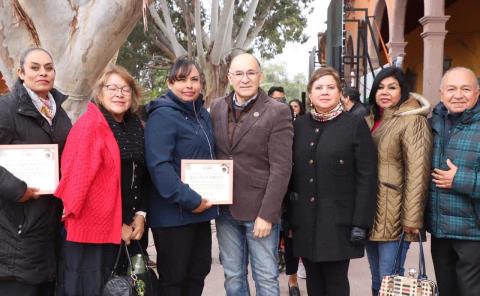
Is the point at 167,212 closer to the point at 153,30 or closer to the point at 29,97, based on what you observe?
the point at 29,97

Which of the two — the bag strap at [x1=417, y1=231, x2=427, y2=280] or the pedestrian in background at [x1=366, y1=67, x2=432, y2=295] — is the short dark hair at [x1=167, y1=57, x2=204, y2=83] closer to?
the pedestrian in background at [x1=366, y1=67, x2=432, y2=295]

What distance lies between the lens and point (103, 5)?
12.8ft

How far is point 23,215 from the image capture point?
8.95ft

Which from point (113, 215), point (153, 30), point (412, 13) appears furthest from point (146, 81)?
point (113, 215)

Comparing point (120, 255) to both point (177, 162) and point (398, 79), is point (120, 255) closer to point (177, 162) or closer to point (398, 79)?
point (177, 162)

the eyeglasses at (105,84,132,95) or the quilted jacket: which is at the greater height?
the eyeglasses at (105,84,132,95)

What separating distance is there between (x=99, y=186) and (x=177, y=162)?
0.53m

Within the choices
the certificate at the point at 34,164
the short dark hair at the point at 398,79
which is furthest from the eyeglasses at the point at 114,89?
the short dark hair at the point at 398,79

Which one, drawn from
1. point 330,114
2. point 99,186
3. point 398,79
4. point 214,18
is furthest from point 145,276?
point 214,18

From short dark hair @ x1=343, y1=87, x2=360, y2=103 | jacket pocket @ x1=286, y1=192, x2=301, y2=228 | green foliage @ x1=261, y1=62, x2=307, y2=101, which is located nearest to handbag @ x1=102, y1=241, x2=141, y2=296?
jacket pocket @ x1=286, y1=192, x2=301, y2=228

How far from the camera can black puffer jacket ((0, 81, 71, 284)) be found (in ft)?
8.73

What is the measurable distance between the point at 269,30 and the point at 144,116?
17.0 metres

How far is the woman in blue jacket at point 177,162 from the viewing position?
9.68ft

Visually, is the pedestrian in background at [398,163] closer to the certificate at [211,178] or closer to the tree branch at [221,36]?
the certificate at [211,178]
